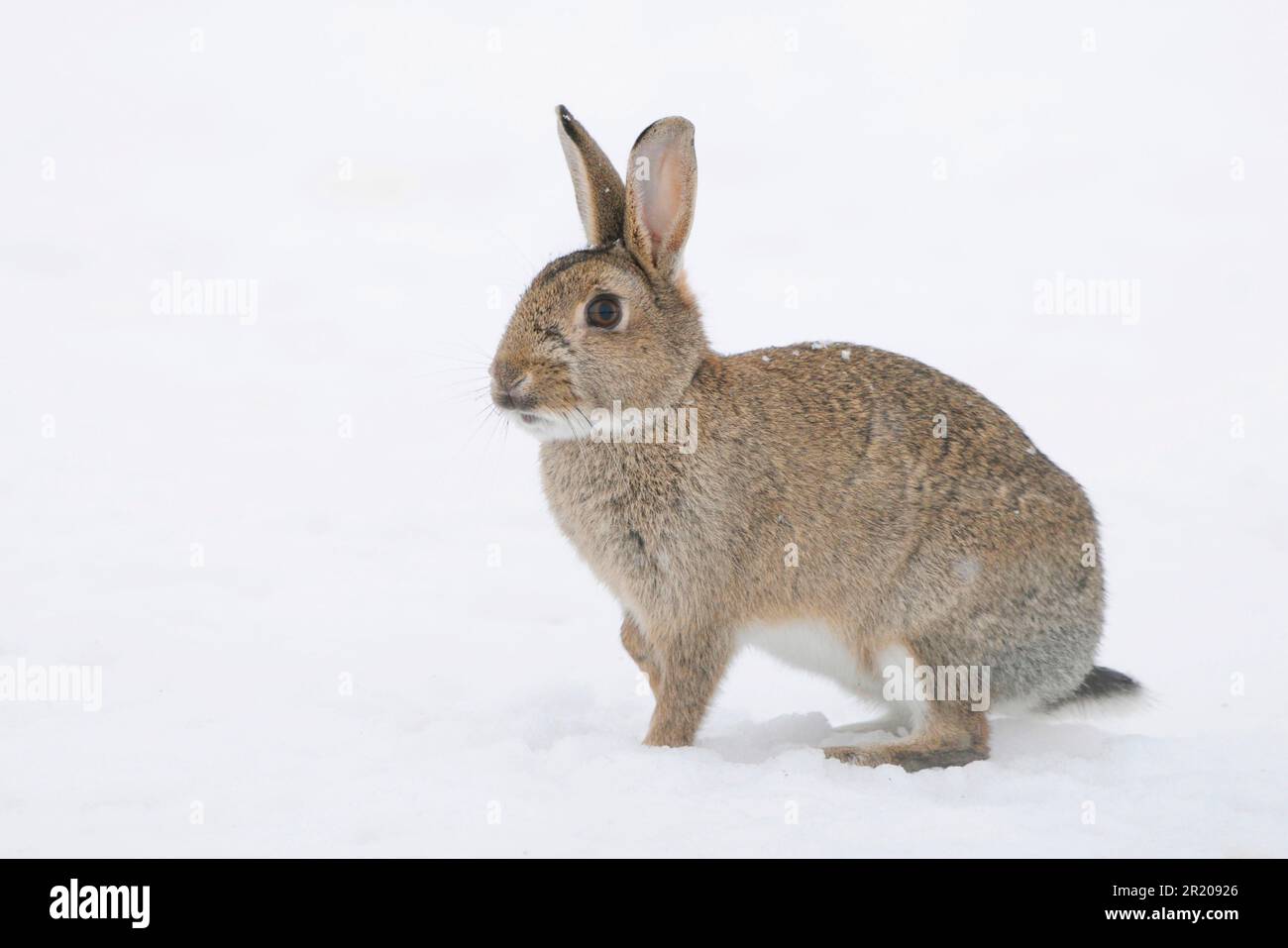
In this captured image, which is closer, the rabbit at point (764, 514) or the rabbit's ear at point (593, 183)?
the rabbit at point (764, 514)

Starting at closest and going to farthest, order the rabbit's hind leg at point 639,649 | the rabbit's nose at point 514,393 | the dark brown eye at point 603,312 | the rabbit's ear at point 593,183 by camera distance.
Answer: the rabbit's nose at point 514,393
the dark brown eye at point 603,312
the rabbit's ear at point 593,183
the rabbit's hind leg at point 639,649

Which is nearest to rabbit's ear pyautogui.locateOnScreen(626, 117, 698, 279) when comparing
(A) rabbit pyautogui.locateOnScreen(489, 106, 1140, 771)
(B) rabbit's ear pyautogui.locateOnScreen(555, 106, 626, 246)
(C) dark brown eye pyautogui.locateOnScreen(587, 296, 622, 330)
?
(A) rabbit pyautogui.locateOnScreen(489, 106, 1140, 771)

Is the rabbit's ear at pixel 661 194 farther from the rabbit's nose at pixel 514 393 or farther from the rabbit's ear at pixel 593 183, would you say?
the rabbit's nose at pixel 514 393

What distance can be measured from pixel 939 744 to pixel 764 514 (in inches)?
41.0

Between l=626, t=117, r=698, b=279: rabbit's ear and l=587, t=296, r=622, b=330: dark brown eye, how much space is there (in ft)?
0.84

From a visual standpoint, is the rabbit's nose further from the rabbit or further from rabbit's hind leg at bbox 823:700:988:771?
rabbit's hind leg at bbox 823:700:988:771

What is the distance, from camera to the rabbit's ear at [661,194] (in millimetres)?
5066

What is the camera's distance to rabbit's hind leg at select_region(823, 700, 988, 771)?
5008mm

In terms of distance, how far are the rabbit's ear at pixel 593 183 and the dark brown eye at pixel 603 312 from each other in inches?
16.2

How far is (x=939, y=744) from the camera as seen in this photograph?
5062mm

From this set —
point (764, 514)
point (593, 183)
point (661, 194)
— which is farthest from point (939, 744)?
point (593, 183)

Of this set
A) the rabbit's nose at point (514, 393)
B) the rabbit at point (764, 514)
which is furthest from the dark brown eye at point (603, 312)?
the rabbit's nose at point (514, 393)
